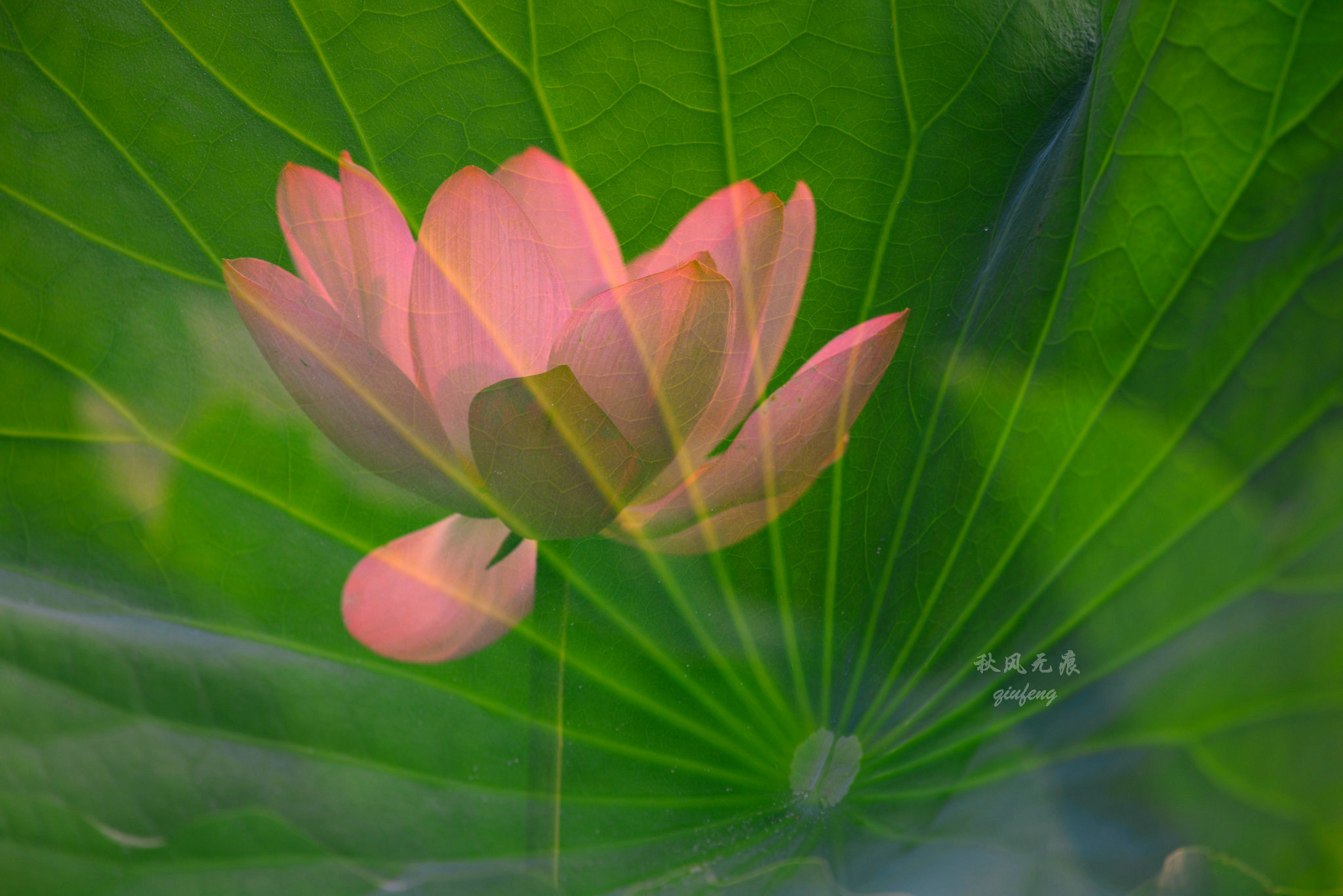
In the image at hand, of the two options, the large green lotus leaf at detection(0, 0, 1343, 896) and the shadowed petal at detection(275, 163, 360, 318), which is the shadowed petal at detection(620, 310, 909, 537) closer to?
the large green lotus leaf at detection(0, 0, 1343, 896)

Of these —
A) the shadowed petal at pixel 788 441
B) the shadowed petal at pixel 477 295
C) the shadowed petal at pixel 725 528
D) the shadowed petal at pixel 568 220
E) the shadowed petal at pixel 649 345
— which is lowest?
the shadowed petal at pixel 725 528

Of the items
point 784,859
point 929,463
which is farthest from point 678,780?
point 929,463

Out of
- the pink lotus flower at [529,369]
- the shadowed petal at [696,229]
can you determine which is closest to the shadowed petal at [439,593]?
the pink lotus flower at [529,369]

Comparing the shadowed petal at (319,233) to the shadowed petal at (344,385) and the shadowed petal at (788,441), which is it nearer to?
the shadowed petal at (344,385)

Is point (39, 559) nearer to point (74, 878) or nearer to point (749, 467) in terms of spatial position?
point (74, 878)

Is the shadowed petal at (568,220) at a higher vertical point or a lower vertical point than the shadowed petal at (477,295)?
higher

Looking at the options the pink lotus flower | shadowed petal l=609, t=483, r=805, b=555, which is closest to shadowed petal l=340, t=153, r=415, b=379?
the pink lotus flower

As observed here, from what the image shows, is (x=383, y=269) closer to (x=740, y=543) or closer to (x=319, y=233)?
(x=319, y=233)
